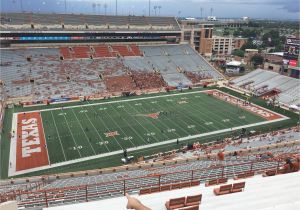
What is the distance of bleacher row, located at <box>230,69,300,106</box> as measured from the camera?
40.5m

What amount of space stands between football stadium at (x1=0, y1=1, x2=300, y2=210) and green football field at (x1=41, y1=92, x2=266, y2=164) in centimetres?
11

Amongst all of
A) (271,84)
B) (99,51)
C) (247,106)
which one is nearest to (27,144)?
(247,106)

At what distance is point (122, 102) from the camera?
39.1 metres

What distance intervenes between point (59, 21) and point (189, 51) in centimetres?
2356

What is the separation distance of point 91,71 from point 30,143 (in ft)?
69.9

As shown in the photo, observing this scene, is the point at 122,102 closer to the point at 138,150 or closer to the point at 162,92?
the point at 162,92

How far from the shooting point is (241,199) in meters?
7.36

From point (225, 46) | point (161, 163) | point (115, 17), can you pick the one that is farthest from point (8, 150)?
point (225, 46)

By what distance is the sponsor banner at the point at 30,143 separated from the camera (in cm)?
2416

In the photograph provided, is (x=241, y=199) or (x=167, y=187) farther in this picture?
(x=167, y=187)

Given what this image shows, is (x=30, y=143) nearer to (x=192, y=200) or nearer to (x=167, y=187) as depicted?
(x=167, y=187)

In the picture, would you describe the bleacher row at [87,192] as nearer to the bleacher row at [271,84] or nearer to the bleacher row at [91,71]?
the bleacher row at [271,84]

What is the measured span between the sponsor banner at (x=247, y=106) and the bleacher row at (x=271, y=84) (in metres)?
4.16

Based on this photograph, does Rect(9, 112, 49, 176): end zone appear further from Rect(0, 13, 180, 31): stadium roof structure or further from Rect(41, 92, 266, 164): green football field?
Rect(0, 13, 180, 31): stadium roof structure
